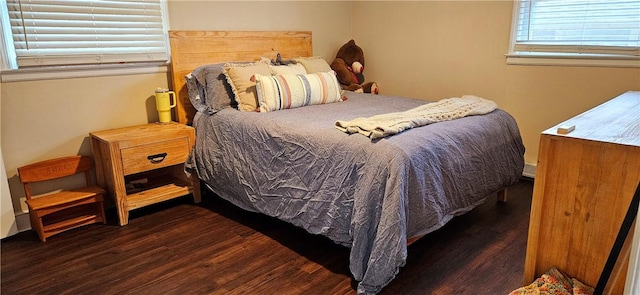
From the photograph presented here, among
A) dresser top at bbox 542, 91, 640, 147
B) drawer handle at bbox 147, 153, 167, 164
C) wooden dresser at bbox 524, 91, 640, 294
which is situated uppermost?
dresser top at bbox 542, 91, 640, 147

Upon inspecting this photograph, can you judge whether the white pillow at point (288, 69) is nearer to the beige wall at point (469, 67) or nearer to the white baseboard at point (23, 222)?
the beige wall at point (469, 67)

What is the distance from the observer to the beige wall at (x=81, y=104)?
2506 millimetres

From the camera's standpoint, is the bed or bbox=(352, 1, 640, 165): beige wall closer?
the bed

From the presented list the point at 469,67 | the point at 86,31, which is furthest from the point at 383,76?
the point at 86,31

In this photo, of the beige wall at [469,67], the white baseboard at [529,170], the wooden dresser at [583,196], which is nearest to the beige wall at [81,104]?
the beige wall at [469,67]

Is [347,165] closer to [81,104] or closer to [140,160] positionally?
[140,160]

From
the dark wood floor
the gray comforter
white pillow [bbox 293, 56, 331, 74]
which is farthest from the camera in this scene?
white pillow [bbox 293, 56, 331, 74]

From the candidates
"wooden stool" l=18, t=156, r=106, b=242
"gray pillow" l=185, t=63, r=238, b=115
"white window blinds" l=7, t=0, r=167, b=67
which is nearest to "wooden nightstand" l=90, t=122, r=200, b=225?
"wooden stool" l=18, t=156, r=106, b=242

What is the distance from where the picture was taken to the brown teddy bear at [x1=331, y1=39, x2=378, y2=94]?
394 centimetres

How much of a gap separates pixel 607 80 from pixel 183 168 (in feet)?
9.89

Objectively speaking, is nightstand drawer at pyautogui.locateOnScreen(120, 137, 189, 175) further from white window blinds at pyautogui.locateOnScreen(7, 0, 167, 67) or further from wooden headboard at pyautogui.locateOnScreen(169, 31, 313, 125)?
white window blinds at pyautogui.locateOnScreen(7, 0, 167, 67)

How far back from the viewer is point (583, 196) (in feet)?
4.42

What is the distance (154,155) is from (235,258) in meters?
0.94

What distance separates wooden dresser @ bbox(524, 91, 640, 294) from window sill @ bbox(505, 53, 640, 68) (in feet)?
5.47
